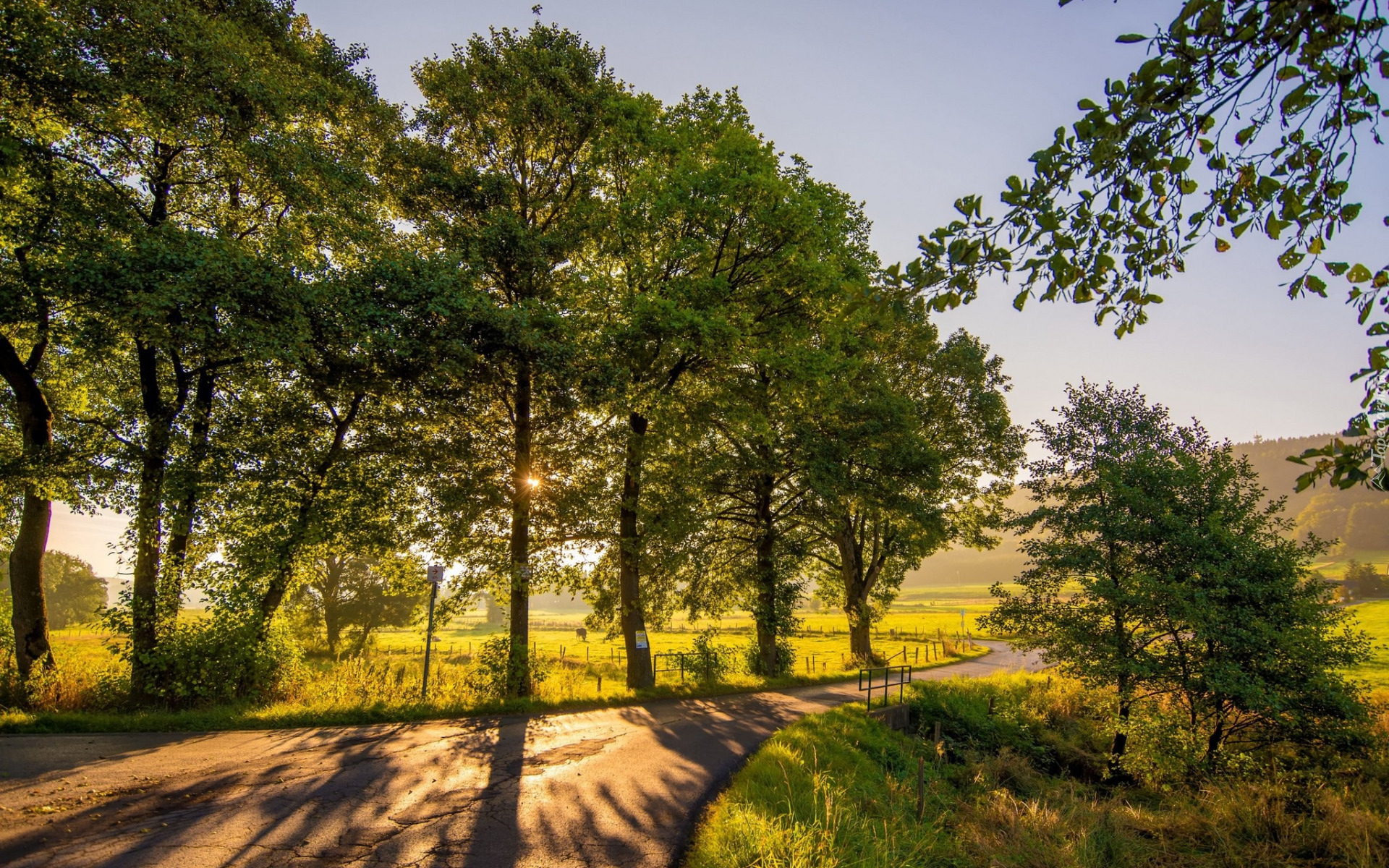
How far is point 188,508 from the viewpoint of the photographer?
11984 millimetres

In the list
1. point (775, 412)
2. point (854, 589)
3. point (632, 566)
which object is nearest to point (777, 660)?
point (854, 589)

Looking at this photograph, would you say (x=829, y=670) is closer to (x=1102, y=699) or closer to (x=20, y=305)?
(x=1102, y=699)

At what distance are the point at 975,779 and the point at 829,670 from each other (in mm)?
12821

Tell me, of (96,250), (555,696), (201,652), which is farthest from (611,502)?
(96,250)

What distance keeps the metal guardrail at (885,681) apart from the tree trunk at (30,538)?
18.3 m

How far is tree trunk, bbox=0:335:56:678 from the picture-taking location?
11.1 metres

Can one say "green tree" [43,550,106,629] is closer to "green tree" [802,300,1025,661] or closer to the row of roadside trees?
the row of roadside trees

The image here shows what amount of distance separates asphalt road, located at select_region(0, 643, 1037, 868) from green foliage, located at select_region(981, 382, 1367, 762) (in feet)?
30.1

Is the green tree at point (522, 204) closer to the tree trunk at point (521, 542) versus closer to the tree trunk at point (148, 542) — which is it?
the tree trunk at point (521, 542)

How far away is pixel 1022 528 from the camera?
17016 mm

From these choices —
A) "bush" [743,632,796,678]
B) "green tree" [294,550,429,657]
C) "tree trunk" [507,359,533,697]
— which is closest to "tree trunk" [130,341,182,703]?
"tree trunk" [507,359,533,697]

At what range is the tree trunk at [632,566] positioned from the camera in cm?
1645

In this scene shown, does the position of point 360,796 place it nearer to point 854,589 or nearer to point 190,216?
point 190,216

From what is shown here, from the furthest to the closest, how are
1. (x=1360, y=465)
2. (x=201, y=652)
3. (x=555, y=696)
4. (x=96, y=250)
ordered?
(x=555, y=696) → (x=201, y=652) → (x=96, y=250) → (x=1360, y=465)
